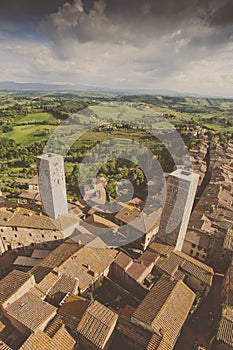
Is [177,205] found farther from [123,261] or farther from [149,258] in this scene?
[123,261]

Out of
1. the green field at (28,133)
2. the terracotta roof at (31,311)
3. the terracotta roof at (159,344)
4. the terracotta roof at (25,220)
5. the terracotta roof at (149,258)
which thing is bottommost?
the green field at (28,133)

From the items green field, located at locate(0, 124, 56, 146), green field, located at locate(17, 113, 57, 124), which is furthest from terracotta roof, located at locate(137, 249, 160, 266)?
green field, located at locate(17, 113, 57, 124)

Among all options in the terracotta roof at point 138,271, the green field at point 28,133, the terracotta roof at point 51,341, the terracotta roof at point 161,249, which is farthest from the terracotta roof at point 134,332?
the green field at point 28,133

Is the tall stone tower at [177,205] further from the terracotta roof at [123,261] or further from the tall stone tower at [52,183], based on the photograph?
the tall stone tower at [52,183]

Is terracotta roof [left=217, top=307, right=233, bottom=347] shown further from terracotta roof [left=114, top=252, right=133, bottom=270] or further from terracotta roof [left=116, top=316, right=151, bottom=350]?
terracotta roof [left=114, top=252, right=133, bottom=270]

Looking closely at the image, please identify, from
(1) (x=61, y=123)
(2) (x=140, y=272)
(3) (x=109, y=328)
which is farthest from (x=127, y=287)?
(1) (x=61, y=123)

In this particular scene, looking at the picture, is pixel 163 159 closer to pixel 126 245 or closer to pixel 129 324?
pixel 126 245
